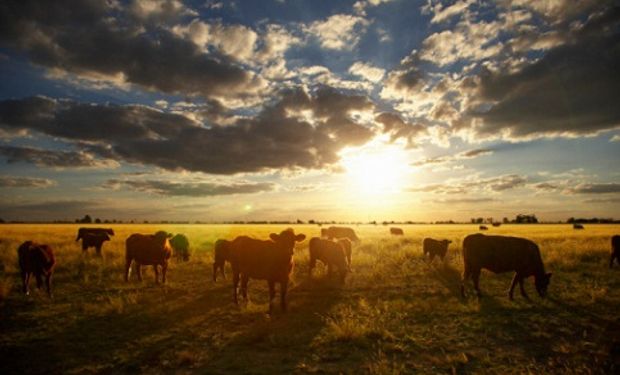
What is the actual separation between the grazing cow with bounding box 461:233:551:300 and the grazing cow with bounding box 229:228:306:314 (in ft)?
21.2

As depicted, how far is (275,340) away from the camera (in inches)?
357

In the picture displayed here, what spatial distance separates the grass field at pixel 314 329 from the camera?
25.3ft

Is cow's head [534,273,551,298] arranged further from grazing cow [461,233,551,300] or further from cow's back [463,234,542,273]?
cow's back [463,234,542,273]

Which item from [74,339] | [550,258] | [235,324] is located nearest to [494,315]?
[235,324]

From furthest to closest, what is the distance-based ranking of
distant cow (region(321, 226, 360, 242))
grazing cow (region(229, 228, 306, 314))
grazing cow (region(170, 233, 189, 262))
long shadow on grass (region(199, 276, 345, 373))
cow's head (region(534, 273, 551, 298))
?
distant cow (region(321, 226, 360, 242)) < grazing cow (region(170, 233, 189, 262)) < cow's head (region(534, 273, 551, 298)) < grazing cow (region(229, 228, 306, 314)) < long shadow on grass (region(199, 276, 345, 373))

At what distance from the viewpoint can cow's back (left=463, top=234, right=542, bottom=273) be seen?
13430 mm

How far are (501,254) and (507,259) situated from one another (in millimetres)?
254

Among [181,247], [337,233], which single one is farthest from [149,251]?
[337,233]

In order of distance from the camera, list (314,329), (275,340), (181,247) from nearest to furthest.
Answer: (275,340) → (314,329) → (181,247)

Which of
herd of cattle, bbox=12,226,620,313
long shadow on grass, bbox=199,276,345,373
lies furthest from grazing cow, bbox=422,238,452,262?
long shadow on grass, bbox=199,276,345,373

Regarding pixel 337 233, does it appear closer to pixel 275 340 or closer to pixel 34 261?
pixel 34 261

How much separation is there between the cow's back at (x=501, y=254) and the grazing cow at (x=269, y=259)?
261 inches

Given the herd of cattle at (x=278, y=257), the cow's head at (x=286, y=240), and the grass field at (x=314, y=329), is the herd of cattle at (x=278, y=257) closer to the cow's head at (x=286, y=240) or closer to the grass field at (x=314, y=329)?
the cow's head at (x=286, y=240)

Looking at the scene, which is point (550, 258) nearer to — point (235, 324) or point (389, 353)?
point (389, 353)
